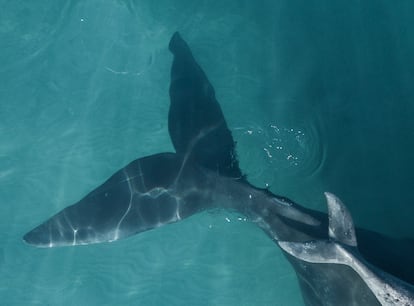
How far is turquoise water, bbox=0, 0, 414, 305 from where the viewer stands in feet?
30.2

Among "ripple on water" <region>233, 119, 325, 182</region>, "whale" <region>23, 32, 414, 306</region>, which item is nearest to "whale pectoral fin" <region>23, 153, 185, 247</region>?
"whale" <region>23, 32, 414, 306</region>

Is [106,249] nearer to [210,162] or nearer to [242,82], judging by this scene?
[210,162]

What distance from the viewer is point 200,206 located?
7.55 m

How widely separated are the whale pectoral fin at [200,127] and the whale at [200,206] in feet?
0.06

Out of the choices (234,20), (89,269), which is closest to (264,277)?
(89,269)

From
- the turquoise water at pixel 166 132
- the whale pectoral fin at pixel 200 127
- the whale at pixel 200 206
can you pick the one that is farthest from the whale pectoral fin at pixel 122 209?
the turquoise water at pixel 166 132

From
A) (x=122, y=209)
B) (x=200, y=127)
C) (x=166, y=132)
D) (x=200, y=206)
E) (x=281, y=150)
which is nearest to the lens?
(x=122, y=209)

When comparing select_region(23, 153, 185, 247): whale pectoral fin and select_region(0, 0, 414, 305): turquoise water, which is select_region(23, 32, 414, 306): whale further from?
select_region(0, 0, 414, 305): turquoise water

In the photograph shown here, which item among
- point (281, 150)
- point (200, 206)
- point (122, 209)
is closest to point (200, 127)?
point (200, 206)

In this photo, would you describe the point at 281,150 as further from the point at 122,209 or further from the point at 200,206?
the point at 122,209

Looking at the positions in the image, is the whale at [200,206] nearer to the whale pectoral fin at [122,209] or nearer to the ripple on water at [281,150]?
the whale pectoral fin at [122,209]

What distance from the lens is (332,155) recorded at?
9.18 metres

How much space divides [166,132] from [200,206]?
244 cm

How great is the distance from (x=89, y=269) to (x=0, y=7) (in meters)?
6.15
